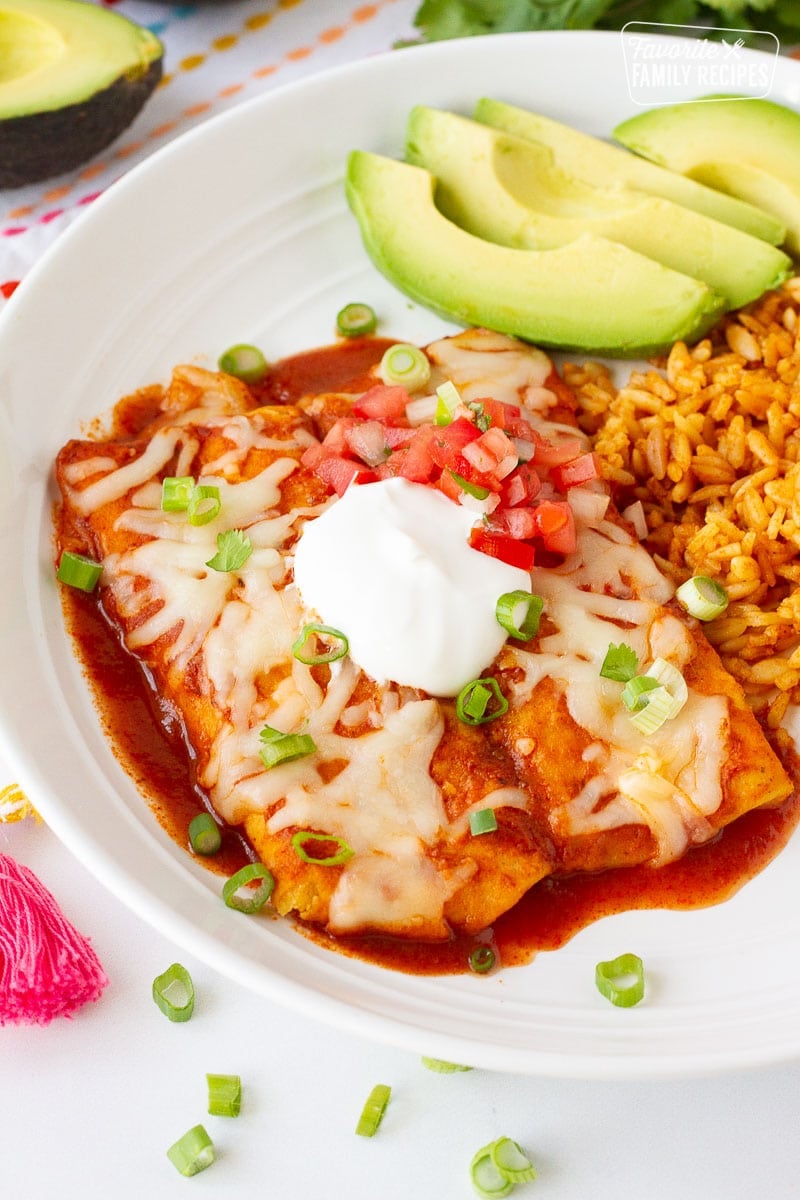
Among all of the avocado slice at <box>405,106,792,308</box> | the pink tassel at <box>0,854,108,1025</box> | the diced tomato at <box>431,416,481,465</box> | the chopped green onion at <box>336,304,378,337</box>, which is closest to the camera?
the pink tassel at <box>0,854,108,1025</box>

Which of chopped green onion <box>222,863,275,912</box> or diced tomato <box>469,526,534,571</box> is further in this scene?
diced tomato <box>469,526,534,571</box>

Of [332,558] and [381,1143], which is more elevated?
[332,558]

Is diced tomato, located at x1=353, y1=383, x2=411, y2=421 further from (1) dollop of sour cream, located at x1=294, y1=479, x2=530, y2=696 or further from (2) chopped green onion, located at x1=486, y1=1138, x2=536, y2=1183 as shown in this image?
(2) chopped green onion, located at x1=486, y1=1138, x2=536, y2=1183

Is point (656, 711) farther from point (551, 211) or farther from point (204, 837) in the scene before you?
point (551, 211)

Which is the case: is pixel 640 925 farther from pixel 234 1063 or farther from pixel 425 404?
pixel 425 404

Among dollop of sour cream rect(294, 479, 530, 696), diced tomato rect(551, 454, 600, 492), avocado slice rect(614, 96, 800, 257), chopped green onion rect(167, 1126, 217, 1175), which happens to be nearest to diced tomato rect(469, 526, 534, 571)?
dollop of sour cream rect(294, 479, 530, 696)

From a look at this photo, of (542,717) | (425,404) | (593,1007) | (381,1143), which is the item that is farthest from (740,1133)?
(425,404)
